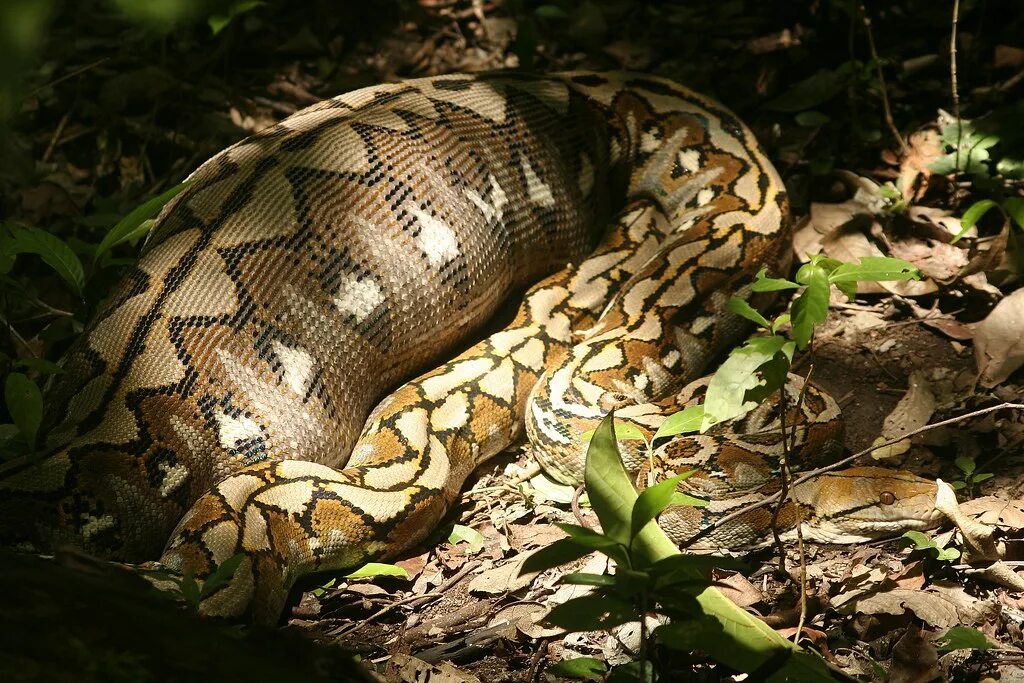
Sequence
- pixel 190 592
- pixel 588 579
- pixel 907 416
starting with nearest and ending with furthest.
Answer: pixel 588 579 < pixel 190 592 < pixel 907 416

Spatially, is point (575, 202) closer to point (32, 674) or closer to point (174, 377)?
point (174, 377)

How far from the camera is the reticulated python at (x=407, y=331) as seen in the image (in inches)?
169

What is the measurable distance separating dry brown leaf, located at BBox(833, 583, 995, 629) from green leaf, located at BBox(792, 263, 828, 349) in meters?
1.33

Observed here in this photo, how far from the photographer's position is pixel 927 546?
4.00 metres

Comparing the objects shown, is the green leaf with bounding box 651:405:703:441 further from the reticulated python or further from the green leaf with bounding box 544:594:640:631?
the reticulated python

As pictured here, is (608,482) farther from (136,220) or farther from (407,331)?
(136,220)

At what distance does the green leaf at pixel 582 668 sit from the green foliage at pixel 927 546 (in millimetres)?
1586

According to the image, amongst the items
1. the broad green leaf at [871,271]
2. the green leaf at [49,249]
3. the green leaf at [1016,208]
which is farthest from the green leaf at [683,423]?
the green leaf at [49,249]

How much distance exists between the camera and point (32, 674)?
1847 millimetres

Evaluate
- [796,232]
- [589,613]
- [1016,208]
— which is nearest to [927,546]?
[589,613]

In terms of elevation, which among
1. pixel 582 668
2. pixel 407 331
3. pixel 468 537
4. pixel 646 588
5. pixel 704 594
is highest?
pixel 646 588

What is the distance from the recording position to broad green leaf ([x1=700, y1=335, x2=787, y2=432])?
3189 millimetres

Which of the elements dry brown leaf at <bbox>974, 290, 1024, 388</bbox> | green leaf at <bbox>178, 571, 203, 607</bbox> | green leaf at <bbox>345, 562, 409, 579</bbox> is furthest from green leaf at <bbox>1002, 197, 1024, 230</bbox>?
green leaf at <bbox>178, 571, 203, 607</bbox>

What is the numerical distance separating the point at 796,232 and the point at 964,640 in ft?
11.4
